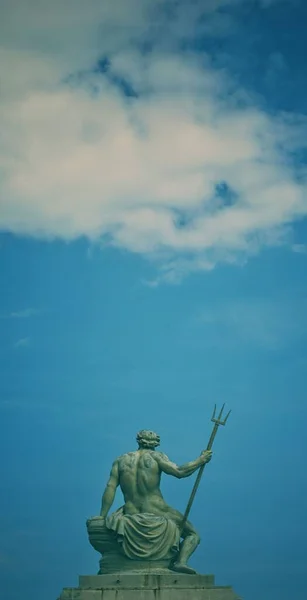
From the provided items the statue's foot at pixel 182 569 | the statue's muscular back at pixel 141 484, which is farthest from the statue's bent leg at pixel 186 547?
the statue's muscular back at pixel 141 484

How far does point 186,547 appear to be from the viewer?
2411 centimetres

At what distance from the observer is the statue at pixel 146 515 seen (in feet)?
77.9

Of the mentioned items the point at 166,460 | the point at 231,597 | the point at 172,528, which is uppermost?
the point at 166,460

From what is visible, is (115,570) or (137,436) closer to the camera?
(115,570)

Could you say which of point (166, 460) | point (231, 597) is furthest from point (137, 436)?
point (231, 597)

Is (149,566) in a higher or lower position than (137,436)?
lower

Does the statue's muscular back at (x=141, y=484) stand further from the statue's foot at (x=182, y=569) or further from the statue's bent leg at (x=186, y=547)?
the statue's foot at (x=182, y=569)

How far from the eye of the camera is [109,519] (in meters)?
24.0

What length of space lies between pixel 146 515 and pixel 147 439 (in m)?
2.03

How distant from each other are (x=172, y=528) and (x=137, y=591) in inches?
69.6

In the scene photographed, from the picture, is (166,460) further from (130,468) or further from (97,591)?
(97,591)

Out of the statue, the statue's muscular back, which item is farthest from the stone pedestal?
the statue's muscular back

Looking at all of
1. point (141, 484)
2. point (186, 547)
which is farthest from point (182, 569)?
point (141, 484)

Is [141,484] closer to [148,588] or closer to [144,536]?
[144,536]
